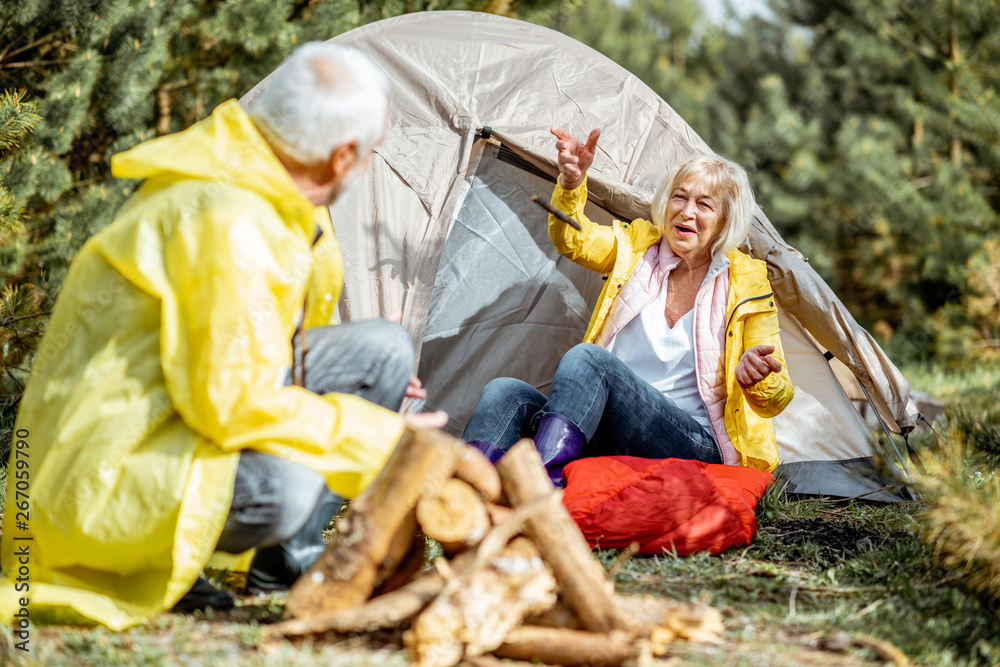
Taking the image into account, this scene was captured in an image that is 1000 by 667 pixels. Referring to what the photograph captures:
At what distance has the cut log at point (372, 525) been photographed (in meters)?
1.50

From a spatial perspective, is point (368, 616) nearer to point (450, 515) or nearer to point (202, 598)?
point (450, 515)

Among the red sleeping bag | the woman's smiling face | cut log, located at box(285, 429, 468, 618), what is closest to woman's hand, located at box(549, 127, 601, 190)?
the woman's smiling face

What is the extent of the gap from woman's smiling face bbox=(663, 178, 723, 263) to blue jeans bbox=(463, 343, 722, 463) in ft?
1.61

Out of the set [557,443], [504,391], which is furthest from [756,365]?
[504,391]

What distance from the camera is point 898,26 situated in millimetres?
5973

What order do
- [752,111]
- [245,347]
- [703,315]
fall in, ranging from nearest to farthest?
1. [245,347]
2. [703,315]
3. [752,111]

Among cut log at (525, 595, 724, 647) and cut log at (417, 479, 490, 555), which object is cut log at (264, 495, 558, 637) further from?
cut log at (525, 595, 724, 647)

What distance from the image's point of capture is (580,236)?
8.89ft

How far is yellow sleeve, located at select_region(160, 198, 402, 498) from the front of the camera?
140cm

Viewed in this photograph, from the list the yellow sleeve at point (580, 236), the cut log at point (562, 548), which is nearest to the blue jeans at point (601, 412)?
the yellow sleeve at point (580, 236)

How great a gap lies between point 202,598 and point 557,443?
1.08 meters

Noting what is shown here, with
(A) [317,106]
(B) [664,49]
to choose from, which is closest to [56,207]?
(A) [317,106]

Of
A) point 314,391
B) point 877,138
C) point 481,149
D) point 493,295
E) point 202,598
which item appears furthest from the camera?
point 877,138

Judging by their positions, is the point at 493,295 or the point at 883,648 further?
the point at 493,295
